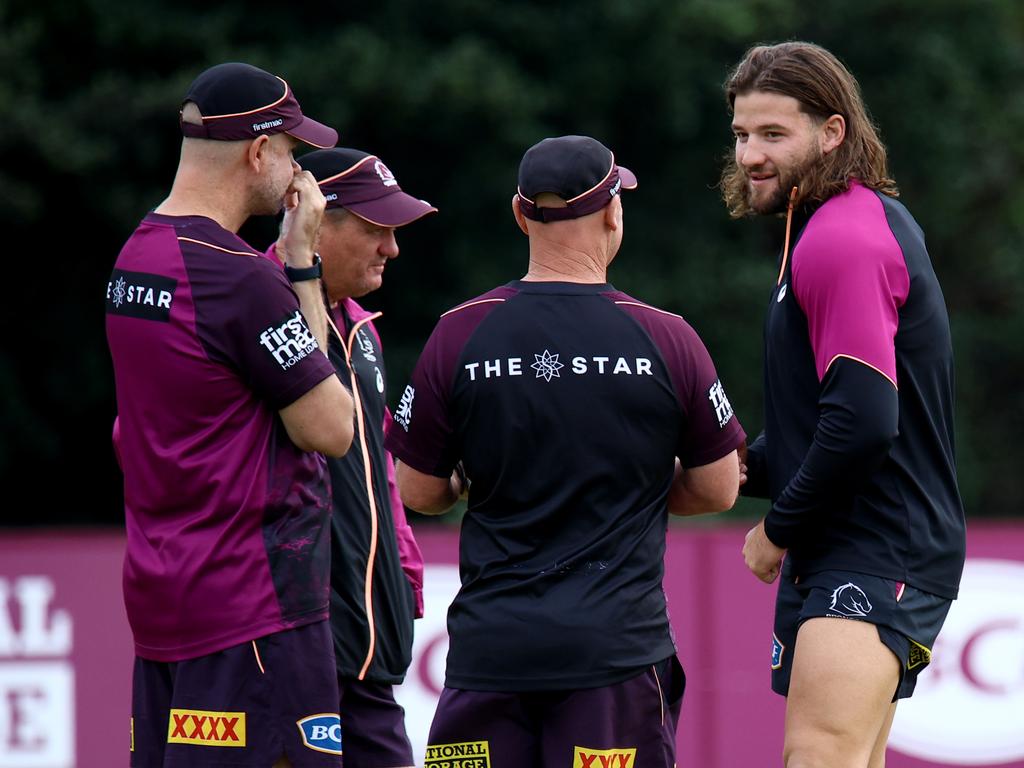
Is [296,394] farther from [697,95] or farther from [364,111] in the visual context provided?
[697,95]

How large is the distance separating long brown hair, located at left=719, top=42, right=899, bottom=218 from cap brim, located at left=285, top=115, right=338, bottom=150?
1.03m

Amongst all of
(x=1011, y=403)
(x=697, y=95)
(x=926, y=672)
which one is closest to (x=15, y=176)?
(x=697, y=95)

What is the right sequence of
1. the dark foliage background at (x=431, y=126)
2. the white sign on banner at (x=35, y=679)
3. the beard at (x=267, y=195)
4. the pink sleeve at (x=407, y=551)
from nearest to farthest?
1. the beard at (x=267, y=195)
2. the pink sleeve at (x=407, y=551)
3. the white sign on banner at (x=35, y=679)
4. the dark foliage background at (x=431, y=126)

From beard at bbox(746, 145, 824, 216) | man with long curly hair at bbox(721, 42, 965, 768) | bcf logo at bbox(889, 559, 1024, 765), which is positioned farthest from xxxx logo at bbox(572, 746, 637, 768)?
bcf logo at bbox(889, 559, 1024, 765)

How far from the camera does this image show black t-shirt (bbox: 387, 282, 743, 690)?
12.0 ft

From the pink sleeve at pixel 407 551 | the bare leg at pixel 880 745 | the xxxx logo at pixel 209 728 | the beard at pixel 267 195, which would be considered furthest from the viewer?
the pink sleeve at pixel 407 551

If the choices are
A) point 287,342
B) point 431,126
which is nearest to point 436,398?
point 287,342

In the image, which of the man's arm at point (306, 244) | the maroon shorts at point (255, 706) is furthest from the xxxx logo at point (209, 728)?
the man's arm at point (306, 244)

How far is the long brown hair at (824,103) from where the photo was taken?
3.89 m

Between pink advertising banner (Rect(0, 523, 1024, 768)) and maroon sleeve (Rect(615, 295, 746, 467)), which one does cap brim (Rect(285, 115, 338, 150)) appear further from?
pink advertising banner (Rect(0, 523, 1024, 768))

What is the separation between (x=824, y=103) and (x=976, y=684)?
153 inches

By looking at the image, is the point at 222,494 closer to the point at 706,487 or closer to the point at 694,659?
the point at 706,487

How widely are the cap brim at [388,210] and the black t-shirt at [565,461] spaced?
81 cm

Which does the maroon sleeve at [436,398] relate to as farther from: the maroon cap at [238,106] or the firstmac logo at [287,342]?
the maroon cap at [238,106]
